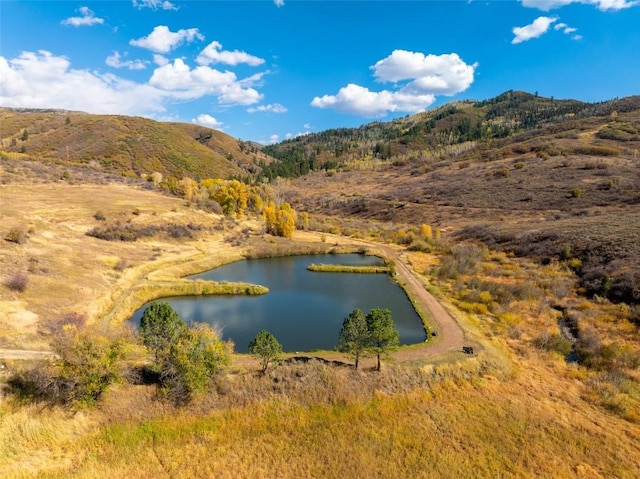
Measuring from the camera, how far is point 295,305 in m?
47.7

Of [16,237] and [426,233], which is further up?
[426,233]

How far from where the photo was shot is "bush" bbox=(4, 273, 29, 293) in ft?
122

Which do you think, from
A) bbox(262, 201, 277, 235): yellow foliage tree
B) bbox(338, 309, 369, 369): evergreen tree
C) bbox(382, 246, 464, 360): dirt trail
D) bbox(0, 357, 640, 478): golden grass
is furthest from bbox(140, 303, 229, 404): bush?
bbox(262, 201, 277, 235): yellow foliage tree

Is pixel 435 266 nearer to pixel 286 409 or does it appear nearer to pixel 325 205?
pixel 286 409

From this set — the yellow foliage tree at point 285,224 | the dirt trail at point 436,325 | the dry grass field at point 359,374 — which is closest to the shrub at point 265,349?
the dry grass field at point 359,374

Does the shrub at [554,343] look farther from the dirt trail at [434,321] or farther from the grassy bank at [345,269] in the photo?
the grassy bank at [345,269]

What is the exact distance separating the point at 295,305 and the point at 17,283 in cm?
3029

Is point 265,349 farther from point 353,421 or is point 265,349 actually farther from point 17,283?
point 17,283

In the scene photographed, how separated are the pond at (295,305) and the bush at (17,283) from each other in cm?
1124

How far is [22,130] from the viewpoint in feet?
575

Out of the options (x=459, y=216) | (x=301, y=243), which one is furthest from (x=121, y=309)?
(x=459, y=216)

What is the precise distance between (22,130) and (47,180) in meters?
114

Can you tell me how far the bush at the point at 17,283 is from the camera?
37219mm

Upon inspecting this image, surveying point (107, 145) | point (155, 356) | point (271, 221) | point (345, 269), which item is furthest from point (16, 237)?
point (107, 145)
